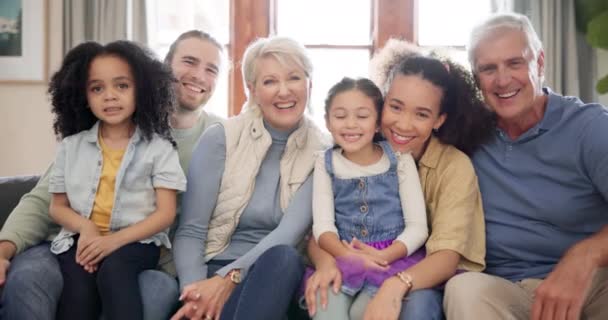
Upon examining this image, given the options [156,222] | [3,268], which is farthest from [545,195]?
[3,268]

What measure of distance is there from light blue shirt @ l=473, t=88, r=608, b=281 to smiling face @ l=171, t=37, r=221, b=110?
114 centimetres

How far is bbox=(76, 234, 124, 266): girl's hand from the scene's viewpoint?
1.64 meters

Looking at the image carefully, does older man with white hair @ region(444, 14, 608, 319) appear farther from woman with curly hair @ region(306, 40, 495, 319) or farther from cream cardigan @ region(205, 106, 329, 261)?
cream cardigan @ region(205, 106, 329, 261)

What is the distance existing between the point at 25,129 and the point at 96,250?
216 cm

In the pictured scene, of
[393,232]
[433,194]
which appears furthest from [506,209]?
[393,232]

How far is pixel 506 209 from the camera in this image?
5.69ft

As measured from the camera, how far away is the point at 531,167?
1.71 m

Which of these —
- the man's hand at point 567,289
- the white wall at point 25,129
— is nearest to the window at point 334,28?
the white wall at point 25,129

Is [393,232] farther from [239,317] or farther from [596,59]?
[596,59]

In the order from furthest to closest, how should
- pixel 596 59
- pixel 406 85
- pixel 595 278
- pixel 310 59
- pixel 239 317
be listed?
pixel 596 59 → pixel 310 59 → pixel 406 85 → pixel 595 278 → pixel 239 317

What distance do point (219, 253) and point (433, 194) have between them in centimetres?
70

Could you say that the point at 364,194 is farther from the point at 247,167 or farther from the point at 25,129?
the point at 25,129

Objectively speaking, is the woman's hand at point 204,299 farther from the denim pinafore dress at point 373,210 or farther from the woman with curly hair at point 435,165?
the denim pinafore dress at point 373,210

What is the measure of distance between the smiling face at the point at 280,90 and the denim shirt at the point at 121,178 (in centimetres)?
35
